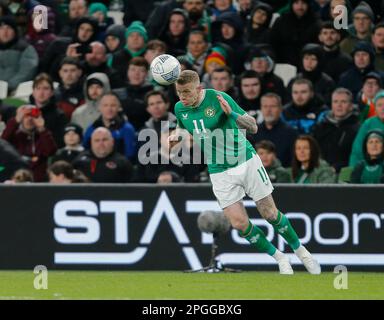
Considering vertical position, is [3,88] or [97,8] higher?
[97,8]

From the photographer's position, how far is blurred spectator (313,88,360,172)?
1565 cm

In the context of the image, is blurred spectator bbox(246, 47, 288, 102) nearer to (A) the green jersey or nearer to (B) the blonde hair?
(A) the green jersey

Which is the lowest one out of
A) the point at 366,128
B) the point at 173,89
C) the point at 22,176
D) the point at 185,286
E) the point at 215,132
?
the point at 185,286

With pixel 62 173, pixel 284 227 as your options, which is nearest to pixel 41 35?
pixel 62 173

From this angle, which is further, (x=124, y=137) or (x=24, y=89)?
(x=24, y=89)

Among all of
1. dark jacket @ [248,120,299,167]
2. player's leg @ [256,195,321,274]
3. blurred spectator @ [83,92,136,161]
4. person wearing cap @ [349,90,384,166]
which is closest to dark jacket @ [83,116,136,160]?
blurred spectator @ [83,92,136,161]

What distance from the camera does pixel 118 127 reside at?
16.0m

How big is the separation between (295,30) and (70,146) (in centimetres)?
377

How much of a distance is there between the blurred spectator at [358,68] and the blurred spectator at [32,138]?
404 centimetres

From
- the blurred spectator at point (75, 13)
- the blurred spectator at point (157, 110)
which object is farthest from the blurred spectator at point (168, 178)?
the blurred spectator at point (75, 13)

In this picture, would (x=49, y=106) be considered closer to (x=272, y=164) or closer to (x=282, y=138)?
(x=282, y=138)

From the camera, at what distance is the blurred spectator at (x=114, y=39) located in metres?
18.0

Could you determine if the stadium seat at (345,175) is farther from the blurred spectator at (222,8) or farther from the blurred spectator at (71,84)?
the blurred spectator at (71,84)
